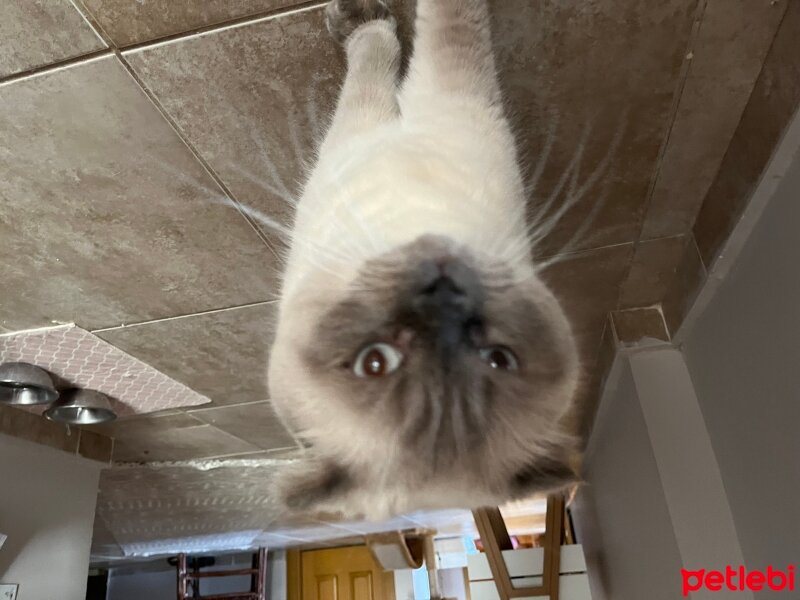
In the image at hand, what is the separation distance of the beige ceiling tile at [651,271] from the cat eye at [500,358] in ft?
2.20

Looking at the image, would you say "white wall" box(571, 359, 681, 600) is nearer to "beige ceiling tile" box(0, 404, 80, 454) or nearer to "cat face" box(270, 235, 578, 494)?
"cat face" box(270, 235, 578, 494)

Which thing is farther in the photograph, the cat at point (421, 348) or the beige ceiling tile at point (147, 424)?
the beige ceiling tile at point (147, 424)

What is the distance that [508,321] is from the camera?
1.16ft

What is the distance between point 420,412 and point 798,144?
0.70 m

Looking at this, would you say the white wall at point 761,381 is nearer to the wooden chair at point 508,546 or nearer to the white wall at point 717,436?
the white wall at point 717,436

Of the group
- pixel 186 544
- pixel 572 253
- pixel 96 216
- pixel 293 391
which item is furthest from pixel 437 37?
pixel 186 544

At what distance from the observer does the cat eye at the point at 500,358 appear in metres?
0.34

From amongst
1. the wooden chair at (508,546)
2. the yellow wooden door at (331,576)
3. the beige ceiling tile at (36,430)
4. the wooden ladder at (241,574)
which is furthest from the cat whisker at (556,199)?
the wooden ladder at (241,574)

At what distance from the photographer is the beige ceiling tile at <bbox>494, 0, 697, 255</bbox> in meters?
0.68

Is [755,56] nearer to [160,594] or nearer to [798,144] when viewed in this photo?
[798,144]

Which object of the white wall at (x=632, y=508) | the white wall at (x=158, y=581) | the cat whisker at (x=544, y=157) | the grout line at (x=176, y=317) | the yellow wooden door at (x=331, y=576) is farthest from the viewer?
the white wall at (x=158, y=581)

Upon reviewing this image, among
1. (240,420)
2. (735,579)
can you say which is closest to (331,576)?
(240,420)

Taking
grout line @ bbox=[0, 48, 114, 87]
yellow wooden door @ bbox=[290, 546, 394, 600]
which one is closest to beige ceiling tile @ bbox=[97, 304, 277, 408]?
grout line @ bbox=[0, 48, 114, 87]

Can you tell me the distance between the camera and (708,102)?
2.71 feet
